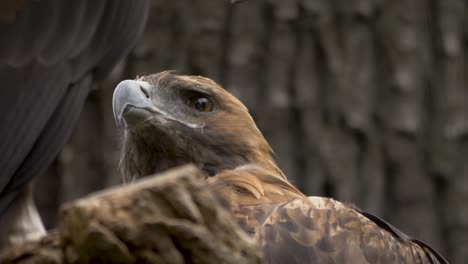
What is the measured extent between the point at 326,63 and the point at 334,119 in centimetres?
23

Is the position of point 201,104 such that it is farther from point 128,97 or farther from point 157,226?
point 157,226

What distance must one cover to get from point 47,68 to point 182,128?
0.45m

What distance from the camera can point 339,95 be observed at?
15.1ft

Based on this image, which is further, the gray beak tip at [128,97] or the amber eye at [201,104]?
the amber eye at [201,104]

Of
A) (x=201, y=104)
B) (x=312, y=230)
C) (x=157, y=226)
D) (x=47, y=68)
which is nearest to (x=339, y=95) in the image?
(x=201, y=104)

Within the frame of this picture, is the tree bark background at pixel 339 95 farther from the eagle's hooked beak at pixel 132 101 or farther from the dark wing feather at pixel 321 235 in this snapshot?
the dark wing feather at pixel 321 235

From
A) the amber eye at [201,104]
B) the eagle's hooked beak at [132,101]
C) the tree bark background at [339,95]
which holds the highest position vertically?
the eagle's hooked beak at [132,101]

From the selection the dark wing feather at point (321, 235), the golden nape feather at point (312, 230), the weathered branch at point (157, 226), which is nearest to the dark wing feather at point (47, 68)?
the golden nape feather at point (312, 230)

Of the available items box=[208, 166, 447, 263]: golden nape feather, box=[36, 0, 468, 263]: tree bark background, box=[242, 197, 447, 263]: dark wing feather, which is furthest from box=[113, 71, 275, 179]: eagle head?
box=[36, 0, 468, 263]: tree bark background

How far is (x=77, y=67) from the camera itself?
339cm

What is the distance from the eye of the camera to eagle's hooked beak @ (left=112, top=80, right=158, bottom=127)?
3027mm

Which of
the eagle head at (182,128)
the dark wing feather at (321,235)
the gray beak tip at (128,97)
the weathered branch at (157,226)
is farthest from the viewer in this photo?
the eagle head at (182,128)

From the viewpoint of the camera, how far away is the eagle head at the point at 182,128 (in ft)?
10.3

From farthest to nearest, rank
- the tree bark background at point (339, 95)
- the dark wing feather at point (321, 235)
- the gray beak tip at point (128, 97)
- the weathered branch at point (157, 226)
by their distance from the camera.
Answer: the tree bark background at point (339, 95), the gray beak tip at point (128, 97), the dark wing feather at point (321, 235), the weathered branch at point (157, 226)
